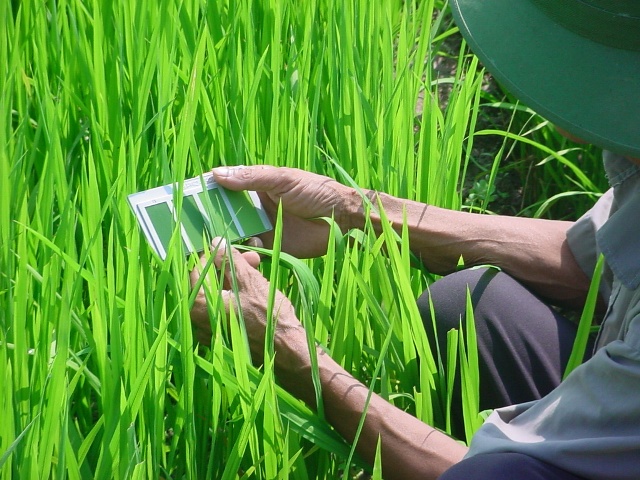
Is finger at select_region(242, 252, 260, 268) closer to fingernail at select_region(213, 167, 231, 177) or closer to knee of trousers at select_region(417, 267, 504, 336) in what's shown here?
fingernail at select_region(213, 167, 231, 177)

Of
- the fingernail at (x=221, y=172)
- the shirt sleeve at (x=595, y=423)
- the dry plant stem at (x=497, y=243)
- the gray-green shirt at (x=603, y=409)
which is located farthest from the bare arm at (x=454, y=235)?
the shirt sleeve at (x=595, y=423)

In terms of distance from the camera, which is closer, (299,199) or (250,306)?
(250,306)

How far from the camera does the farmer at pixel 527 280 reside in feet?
2.98

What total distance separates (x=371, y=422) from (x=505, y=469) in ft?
0.71

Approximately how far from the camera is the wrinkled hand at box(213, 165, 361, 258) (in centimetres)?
139

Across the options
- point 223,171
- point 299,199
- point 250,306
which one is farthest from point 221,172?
point 250,306

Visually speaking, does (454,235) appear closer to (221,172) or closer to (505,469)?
(221,172)

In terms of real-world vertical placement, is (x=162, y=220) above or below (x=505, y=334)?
above

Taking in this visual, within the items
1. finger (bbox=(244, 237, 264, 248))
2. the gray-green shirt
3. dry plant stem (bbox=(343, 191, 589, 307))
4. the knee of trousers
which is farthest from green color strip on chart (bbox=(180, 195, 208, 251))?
the gray-green shirt

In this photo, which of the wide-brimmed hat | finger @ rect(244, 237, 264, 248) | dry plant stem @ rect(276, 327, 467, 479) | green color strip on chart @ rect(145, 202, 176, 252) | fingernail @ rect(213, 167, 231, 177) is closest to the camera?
the wide-brimmed hat

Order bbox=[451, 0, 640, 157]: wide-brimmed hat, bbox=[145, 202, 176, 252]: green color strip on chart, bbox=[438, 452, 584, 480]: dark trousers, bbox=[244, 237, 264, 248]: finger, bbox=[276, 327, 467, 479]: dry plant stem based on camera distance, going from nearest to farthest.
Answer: bbox=[451, 0, 640, 157]: wide-brimmed hat < bbox=[438, 452, 584, 480]: dark trousers < bbox=[276, 327, 467, 479]: dry plant stem < bbox=[145, 202, 176, 252]: green color strip on chart < bbox=[244, 237, 264, 248]: finger

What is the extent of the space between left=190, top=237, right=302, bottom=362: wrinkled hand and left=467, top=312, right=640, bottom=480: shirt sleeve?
0.34 m

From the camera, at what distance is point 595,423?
0.94 m

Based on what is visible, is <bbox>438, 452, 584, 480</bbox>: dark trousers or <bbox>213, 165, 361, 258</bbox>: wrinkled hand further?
<bbox>213, 165, 361, 258</bbox>: wrinkled hand
